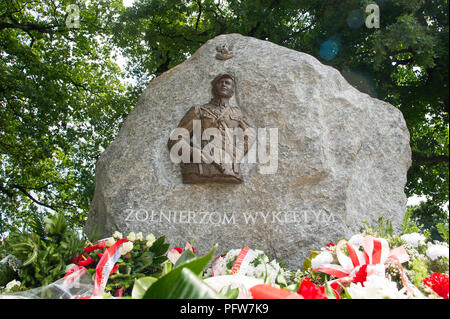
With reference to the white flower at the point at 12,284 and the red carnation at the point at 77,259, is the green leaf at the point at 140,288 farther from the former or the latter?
the white flower at the point at 12,284

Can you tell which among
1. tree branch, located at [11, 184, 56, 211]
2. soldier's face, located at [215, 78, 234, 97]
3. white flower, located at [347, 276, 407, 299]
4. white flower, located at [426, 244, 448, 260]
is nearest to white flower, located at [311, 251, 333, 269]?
white flower, located at [426, 244, 448, 260]

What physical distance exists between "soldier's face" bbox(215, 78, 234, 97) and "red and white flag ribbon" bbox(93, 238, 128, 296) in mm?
2762

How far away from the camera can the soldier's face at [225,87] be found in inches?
207

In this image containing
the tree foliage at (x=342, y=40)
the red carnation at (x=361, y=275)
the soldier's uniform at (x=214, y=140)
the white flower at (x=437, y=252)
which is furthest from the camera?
the tree foliage at (x=342, y=40)

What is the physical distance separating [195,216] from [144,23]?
7.81 metres

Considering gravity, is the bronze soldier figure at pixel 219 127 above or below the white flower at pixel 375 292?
above

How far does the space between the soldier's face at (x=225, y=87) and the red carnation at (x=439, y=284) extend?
11.6 ft

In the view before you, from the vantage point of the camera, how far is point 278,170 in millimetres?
4812

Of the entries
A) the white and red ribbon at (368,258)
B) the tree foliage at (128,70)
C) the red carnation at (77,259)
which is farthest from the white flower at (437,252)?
the tree foliage at (128,70)

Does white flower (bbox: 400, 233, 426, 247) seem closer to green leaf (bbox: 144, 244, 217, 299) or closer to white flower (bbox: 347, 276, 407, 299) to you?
white flower (bbox: 347, 276, 407, 299)

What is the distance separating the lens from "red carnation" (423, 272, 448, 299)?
208 cm
